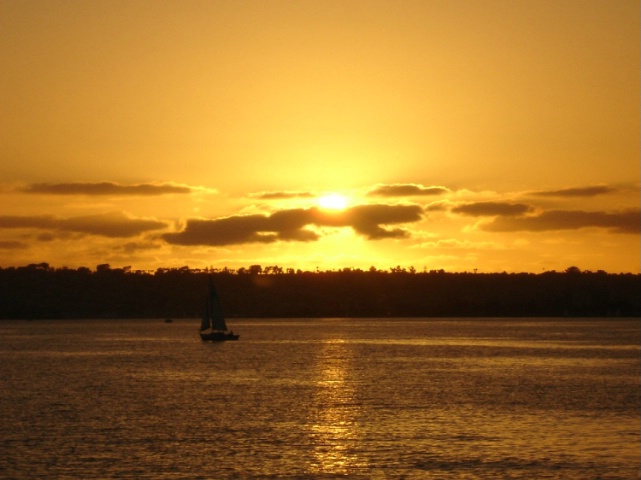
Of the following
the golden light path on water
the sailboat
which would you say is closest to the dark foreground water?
the golden light path on water

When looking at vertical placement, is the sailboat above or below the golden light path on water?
above

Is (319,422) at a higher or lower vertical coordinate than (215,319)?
lower

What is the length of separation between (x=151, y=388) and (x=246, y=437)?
3237 cm

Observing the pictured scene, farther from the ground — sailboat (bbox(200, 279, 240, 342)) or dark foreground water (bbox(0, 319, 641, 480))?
sailboat (bbox(200, 279, 240, 342))

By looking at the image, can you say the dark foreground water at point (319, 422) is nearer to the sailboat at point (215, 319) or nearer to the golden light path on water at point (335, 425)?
the golden light path on water at point (335, 425)

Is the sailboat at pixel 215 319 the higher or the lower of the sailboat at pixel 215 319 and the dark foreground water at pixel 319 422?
the higher

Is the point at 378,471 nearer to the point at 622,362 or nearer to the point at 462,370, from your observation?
the point at 462,370

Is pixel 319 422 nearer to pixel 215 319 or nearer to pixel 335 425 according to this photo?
pixel 335 425

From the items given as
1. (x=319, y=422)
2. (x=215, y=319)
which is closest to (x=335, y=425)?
(x=319, y=422)

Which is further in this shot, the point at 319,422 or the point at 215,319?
the point at 215,319

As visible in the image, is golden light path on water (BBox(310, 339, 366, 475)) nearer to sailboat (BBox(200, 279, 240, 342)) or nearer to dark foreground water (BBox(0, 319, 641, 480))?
dark foreground water (BBox(0, 319, 641, 480))

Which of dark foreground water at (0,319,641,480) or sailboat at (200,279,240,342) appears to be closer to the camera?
dark foreground water at (0,319,641,480)

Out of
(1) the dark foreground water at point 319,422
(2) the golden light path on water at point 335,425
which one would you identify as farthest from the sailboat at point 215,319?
(2) the golden light path on water at point 335,425

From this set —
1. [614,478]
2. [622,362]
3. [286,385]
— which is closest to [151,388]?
[286,385]
